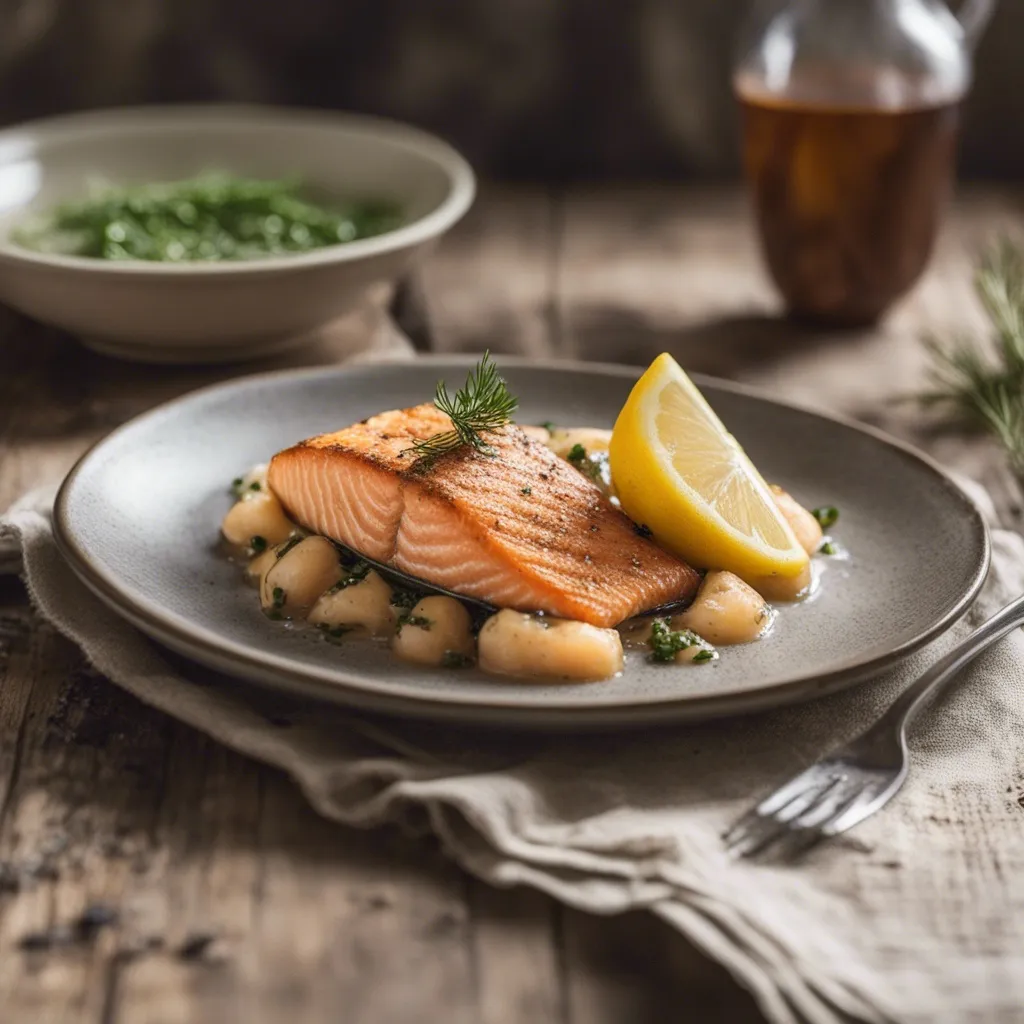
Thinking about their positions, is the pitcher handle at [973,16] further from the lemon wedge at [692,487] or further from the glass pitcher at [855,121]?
the lemon wedge at [692,487]

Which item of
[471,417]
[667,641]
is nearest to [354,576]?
[471,417]

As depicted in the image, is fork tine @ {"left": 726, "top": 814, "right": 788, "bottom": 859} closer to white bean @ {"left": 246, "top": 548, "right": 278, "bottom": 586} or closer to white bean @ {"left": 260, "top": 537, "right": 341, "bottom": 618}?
white bean @ {"left": 260, "top": 537, "right": 341, "bottom": 618}

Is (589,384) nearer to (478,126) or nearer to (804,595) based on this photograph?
(804,595)

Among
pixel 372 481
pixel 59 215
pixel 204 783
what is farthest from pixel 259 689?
pixel 59 215

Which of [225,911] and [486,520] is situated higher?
[486,520]

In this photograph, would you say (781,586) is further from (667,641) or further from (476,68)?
(476,68)

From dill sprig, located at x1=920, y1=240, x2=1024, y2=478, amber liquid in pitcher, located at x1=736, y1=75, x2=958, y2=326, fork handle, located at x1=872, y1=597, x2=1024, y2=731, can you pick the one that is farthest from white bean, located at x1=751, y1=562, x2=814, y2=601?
amber liquid in pitcher, located at x1=736, y1=75, x2=958, y2=326
